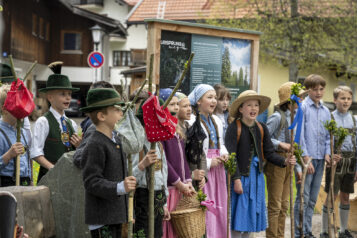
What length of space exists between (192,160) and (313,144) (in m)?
2.21

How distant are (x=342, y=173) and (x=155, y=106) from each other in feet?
14.9

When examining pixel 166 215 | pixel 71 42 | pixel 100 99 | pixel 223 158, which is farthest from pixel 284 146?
pixel 71 42

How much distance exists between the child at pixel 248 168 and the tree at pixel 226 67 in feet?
Answer: 5.37

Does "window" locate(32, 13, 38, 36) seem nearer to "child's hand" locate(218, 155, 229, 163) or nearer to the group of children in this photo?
the group of children

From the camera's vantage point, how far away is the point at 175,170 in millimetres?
4949

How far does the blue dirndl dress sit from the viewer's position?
584 centimetres

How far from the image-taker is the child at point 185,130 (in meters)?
5.19

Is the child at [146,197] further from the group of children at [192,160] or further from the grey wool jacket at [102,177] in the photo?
the grey wool jacket at [102,177]

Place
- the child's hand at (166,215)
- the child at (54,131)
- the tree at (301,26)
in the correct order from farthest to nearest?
the tree at (301,26) < the child at (54,131) < the child's hand at (166,215)

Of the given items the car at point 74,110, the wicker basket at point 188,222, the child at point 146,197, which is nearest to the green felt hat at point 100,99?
the child at point 146,197

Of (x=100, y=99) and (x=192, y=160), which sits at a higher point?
(x=100, y=99)

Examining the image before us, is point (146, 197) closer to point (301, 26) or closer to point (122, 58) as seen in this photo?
point (301, 26)

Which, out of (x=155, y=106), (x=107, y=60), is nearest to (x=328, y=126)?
(x=155, y=106)

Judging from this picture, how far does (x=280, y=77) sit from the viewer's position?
966 inches
